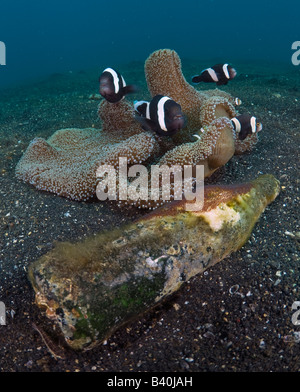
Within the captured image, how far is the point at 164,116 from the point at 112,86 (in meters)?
0.87

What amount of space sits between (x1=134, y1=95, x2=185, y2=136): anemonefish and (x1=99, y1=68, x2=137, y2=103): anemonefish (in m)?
0.50

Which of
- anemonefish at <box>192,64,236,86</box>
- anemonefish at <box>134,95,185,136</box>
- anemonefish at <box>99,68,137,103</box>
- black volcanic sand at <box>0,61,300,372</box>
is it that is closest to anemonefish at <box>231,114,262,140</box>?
black volcanic sand at <box>0,61,300,372</box>

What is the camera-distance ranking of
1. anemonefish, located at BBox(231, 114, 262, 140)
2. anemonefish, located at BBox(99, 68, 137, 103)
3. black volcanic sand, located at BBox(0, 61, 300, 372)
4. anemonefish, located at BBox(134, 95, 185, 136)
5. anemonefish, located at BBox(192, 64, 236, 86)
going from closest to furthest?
black volcanic sand, located at BBox(0, 61, 300, 372), anemonefish, located at BBox(134, 95, 185, 136), anemonefish, located at BBox(99, 68, 137, 103), anemonefish, located at BBox(231, 114, 262, 140), anemonefish, located at BBox(192, 64, 236, 86)

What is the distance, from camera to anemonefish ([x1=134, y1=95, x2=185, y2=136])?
3205mm

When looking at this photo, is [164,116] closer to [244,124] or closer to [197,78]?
[244,124]

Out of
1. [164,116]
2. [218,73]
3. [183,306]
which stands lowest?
[183,306]

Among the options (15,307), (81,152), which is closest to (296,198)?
(81,152)

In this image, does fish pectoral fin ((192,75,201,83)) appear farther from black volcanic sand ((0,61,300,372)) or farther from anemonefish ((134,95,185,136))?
black volcanic sand ((0,61,300,372))

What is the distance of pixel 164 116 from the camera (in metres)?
3.22

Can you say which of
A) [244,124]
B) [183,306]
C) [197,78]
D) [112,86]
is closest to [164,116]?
[112,86]

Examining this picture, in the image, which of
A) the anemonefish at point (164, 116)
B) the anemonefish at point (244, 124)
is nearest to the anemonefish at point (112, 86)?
the anemonefish at point (164, 116)

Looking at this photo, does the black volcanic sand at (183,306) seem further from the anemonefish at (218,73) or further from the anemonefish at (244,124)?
the anemonefish at (218,73)

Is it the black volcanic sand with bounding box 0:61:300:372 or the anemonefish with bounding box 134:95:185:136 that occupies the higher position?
the anemonefish with bounding box 134:95:185:136

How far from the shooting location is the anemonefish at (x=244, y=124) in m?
3.72
